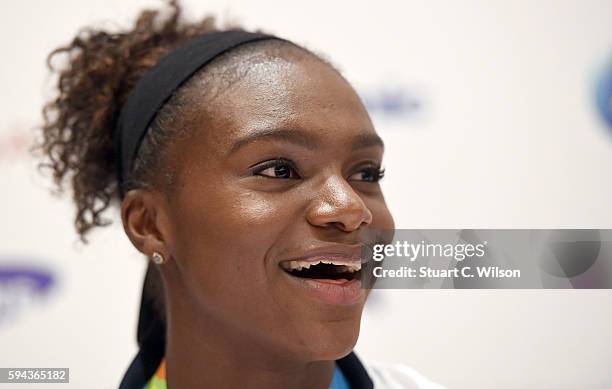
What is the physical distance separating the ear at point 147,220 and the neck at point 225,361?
8cm

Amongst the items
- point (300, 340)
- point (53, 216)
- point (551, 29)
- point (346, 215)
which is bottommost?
point (300, 340)

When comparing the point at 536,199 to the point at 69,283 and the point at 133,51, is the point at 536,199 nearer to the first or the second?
the point at 133,51

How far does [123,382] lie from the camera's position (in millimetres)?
1032

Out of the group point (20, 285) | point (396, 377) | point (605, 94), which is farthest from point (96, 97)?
point (605, 94)

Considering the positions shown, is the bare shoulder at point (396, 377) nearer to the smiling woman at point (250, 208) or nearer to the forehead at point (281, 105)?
the smiling woman at point (250, 208)

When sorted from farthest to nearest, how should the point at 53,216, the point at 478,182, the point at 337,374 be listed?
the point at 53,216
the point at 478,182
the point at 337,374

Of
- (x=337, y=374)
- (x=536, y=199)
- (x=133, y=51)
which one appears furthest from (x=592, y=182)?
(x=133, y=51)

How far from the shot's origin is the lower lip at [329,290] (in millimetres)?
794

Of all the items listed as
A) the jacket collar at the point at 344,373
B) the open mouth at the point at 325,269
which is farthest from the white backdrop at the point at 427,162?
the open mouth at the point at 325,269

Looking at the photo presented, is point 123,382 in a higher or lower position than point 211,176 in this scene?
lower

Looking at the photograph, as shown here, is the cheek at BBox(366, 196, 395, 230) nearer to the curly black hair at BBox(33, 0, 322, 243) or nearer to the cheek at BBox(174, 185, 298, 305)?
the cheek at BBox(174, 185, 298, 305)

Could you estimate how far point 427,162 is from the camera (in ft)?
3.92

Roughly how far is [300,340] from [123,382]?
0.37 m

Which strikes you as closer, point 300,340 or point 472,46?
point 300,340
